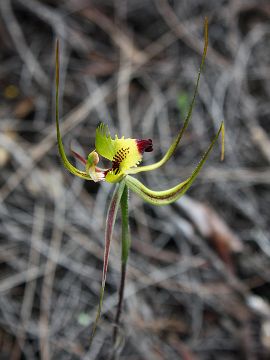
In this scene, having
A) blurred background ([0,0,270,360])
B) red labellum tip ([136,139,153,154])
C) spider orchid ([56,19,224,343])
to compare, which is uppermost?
blurred background ([0,0,270,360])

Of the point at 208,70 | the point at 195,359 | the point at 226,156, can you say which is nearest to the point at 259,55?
the point at 208,70

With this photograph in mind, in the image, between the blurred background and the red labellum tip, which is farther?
the blurred background

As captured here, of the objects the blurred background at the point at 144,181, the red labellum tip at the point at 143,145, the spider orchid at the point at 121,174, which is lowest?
the spider orchid at the point at 121,174

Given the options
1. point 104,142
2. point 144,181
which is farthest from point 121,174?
point 144,181

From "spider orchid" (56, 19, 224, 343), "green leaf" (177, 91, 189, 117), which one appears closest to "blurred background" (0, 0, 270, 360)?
"green leaf" (177, 91, 189, 117)

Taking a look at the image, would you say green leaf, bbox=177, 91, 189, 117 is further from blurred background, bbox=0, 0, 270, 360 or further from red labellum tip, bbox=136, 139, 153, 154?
red labellum tip, bbox=136, 139, 153, 154

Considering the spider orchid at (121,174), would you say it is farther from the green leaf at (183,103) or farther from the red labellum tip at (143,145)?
the green leaf at (183,103)

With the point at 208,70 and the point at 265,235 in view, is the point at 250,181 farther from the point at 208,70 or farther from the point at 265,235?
the point at 208,70

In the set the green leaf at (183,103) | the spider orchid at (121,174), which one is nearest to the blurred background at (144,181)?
the green leaf at (183,103)
